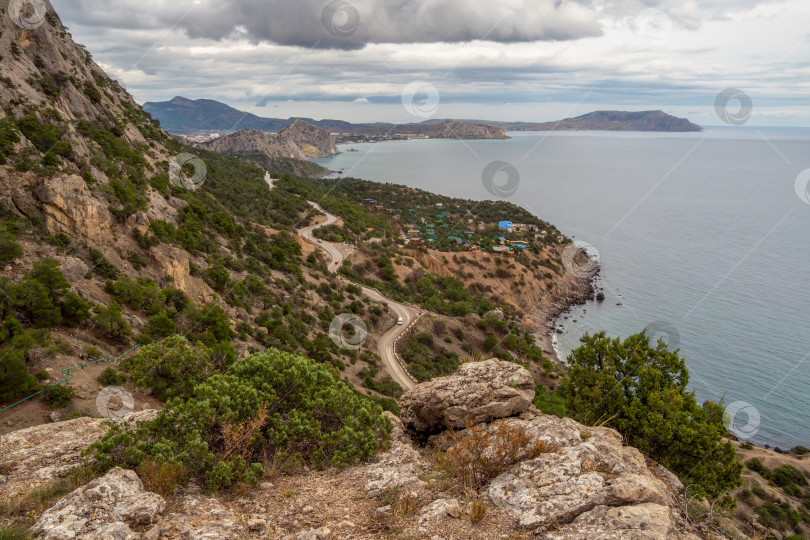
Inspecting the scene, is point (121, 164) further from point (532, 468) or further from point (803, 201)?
point (803, 201)

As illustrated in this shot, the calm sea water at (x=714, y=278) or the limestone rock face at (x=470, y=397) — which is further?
the calm sea water at (x=714, y=278)

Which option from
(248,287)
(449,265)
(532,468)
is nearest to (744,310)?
(449,265)

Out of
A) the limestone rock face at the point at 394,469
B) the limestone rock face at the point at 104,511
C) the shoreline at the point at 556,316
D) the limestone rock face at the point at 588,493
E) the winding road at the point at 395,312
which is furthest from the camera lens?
the shoreline at the point at 556,316

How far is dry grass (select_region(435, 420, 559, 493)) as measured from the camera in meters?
7.46

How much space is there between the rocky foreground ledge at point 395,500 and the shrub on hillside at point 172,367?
164 centimetres

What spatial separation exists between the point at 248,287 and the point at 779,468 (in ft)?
128

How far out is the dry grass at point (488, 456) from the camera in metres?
7.46

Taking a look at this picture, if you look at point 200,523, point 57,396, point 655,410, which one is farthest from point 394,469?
point 655,410

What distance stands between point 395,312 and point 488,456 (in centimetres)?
3307

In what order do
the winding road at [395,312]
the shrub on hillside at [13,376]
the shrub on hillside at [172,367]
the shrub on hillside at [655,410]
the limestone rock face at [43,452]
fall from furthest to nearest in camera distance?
the winding road at [395,312] → the shrub on hillside at [655,410] → the shrub on hillside at [13,376] → the shrub on hillside at [172,367] → the limestone rock face at [43,452]

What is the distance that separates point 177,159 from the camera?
46781 millimetres

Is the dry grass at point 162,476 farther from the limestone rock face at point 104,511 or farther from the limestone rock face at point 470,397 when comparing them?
the limestone rock face at point 470,397

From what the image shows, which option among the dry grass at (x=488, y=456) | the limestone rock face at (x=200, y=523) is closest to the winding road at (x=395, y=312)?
the dry grass at (x=488, y=456)

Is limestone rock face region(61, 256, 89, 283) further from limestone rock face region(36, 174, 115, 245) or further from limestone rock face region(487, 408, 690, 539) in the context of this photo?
limestone rock face region(487, 408, 690, 539)
